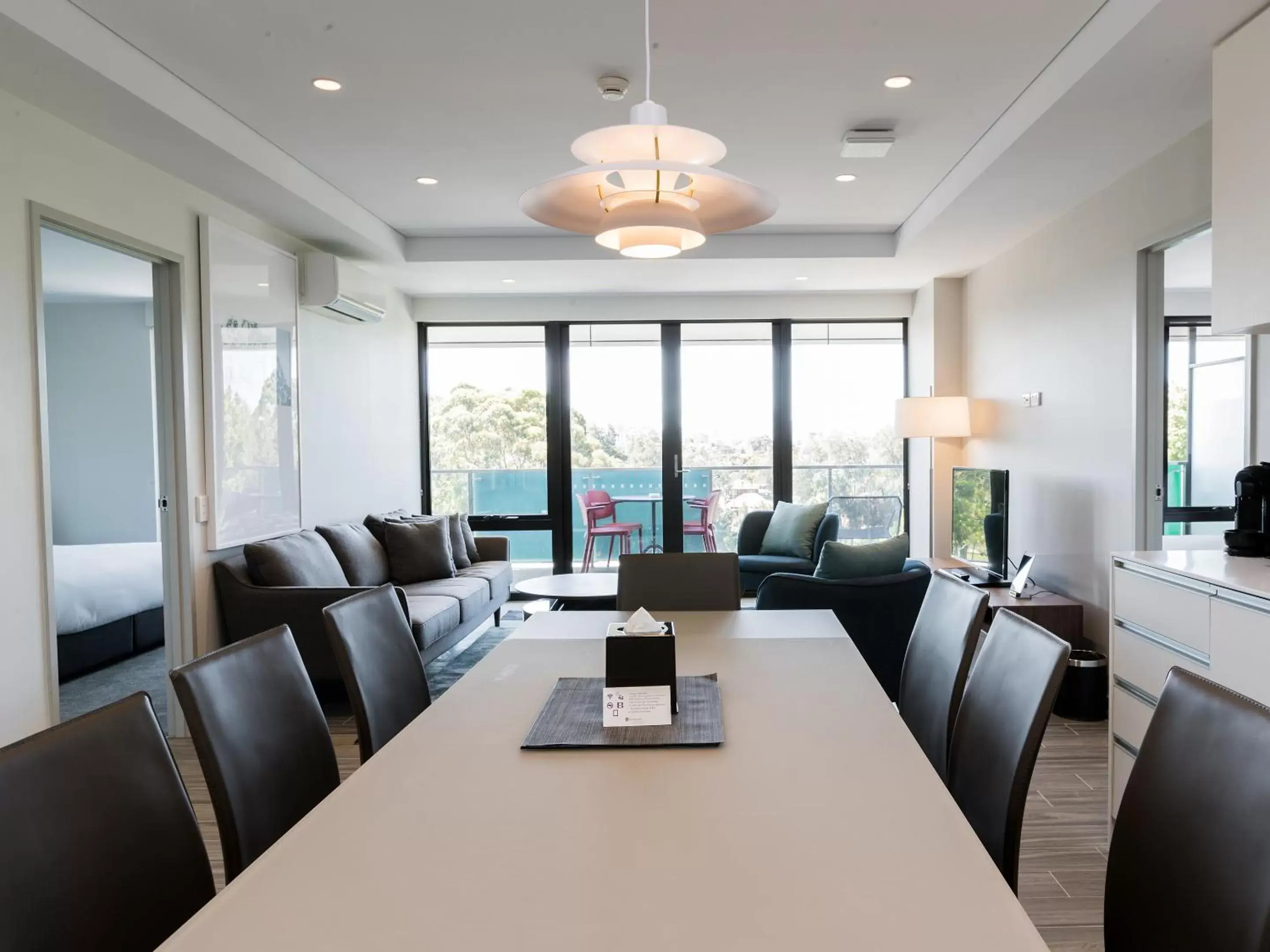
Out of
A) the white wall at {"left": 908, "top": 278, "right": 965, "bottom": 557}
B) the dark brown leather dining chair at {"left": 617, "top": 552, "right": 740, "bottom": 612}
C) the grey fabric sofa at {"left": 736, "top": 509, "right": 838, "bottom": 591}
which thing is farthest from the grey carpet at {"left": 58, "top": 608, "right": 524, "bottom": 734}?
the white wall at {"left": 908, "top": 278, "right": 965, "bottom": 557}

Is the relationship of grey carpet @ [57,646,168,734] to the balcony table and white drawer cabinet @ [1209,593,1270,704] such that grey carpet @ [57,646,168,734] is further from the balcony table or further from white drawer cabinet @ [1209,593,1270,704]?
white drawer cabinet @ [1209,593,1270,704]

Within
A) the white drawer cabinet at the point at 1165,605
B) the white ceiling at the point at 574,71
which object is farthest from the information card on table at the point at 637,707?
the white ceiling at the point at 574,71

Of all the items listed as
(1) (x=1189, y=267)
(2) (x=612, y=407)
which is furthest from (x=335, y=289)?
(1) (x=1189, y=267)

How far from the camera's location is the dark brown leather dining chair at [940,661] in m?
1.91

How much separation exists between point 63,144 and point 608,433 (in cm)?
456

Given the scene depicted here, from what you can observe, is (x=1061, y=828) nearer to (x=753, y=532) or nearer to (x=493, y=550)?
(x=753, y=532)

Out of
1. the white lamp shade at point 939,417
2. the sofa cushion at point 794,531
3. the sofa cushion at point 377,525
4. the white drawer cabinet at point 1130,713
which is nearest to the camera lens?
the white drawer cabinet at point 1130,713

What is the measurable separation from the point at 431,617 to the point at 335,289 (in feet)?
6.84

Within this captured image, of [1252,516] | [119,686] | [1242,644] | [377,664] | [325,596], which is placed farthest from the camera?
[119,686]

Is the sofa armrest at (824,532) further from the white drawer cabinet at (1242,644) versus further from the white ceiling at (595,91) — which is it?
the white drawer cabinet at (1242,644)

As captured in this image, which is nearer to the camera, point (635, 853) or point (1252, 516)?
point (635, 853)

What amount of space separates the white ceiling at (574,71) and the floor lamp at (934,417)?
2.06m

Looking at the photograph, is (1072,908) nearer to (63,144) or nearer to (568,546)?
(63,144)

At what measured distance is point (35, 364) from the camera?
2902 mm
